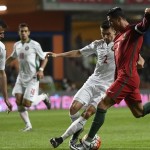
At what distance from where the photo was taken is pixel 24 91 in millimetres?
15680

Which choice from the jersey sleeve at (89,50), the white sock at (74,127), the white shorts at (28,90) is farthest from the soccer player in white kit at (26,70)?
the white sock at (74,127)

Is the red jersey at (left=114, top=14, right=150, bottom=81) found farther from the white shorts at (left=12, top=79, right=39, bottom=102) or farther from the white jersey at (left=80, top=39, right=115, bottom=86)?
the white shorts at (left=12, top=79, right=39, bottom=102)

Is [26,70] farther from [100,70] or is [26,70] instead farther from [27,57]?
[100,70]

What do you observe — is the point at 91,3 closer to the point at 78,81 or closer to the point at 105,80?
the point at 78,81

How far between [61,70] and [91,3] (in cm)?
424

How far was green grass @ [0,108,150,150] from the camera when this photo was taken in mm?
11391

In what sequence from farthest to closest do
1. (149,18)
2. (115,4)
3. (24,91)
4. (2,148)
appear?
(115,4) < (24,91) < (2,148) < (149,18)

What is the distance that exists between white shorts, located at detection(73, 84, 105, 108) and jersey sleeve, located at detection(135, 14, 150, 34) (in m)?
2.12

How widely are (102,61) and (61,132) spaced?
298cm

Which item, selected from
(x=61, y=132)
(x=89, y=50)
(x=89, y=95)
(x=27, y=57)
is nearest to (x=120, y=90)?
(x=89, y=95)

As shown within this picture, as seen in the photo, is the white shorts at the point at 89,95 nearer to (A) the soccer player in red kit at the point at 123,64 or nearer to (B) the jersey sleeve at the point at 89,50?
(B) the jersey sleeve at the point at 89,50

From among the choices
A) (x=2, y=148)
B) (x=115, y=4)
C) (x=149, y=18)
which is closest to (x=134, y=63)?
(x=149, y=18)

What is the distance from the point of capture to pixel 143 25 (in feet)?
31.7

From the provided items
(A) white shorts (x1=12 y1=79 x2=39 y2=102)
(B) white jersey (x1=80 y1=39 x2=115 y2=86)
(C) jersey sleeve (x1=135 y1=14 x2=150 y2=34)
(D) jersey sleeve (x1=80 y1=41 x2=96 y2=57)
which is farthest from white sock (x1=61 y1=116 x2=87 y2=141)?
(A) white shorts (x1=12 y1=79 x2=39 y2=102)
